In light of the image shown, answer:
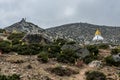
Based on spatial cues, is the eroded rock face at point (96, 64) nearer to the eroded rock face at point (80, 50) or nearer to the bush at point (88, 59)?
the bush at point (88, 59)

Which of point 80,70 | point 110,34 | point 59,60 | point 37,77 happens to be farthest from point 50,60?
point 110,34

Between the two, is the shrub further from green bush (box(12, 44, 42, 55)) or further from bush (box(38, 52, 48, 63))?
green bush (box(12, 44, 42, 55))

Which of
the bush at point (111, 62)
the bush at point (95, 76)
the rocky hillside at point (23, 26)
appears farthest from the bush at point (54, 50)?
the rocky hillside at point (23, 26)

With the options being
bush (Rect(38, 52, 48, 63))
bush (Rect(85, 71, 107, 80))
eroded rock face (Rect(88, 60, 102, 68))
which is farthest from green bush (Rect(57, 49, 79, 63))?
bush (Rect(85, 71, 107, 80))

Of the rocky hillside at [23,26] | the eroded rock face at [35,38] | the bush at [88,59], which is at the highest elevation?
the rocky hillside at [23,26]

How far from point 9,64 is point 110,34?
220 ft

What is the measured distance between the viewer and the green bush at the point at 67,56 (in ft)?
102

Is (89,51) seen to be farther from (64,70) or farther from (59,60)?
(64,70)

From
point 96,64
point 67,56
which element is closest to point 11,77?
point 67,56

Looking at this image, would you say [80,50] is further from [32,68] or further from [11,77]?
[11,77]

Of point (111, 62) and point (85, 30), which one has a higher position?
point (85, 30)

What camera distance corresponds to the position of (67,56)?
3170 centimetres

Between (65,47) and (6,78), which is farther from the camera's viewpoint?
(65,47)

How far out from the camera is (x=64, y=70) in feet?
93.9
